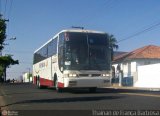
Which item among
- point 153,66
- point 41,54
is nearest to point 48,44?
point 41,54

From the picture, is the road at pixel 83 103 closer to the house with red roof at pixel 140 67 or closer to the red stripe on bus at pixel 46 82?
the red stripe on bus at pixel 46 82

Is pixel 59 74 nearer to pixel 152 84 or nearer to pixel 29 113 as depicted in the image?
pixel 29 113

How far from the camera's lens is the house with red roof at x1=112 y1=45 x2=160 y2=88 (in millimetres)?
46094

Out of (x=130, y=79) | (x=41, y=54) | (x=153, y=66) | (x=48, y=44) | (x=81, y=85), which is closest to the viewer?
(x=81, y=85)

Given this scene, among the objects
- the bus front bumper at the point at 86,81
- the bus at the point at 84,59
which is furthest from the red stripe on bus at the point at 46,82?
the bus front bumper at the point at 86,81

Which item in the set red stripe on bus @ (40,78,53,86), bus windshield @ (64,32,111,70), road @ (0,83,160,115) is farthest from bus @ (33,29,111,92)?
red stripe on bus @ (40,78,53,86)

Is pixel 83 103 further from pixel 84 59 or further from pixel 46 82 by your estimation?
pixel 46 82

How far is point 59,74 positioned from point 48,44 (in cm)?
587

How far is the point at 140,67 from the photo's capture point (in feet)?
159

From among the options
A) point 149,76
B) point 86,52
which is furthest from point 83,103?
point 149,76

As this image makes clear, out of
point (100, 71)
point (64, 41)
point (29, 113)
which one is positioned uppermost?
point (64, 41)

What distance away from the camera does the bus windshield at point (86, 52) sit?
26953mm

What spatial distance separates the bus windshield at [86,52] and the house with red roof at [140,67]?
17654mm

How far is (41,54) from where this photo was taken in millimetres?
38344
